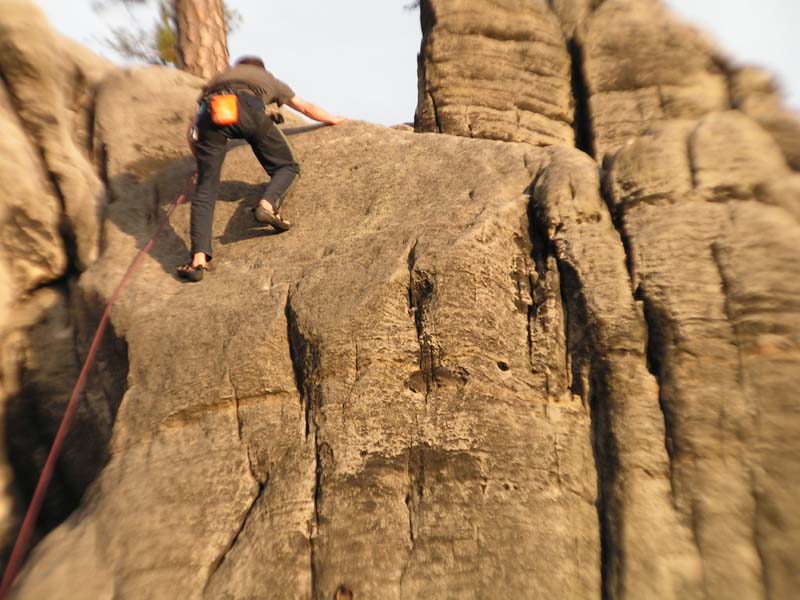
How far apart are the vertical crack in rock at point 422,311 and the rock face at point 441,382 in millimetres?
19

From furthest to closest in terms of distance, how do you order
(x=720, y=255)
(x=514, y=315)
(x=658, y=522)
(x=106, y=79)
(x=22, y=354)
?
1. (x=106, y=79)
2. (x=22, y=354)
3. (x=514, y=315)
4. (x=720, y=255)
5. (x=658, y=522)

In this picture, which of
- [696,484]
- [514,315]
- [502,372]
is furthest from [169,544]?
[696,484]

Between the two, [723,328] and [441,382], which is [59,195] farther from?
[723,328]

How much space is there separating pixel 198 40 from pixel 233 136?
5.16 metres

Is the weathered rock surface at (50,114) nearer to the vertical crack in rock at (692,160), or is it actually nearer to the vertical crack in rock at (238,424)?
the vertical crack in rock at (238,424)

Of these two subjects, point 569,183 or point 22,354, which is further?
point 22,354

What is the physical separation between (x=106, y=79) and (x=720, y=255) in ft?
21.6

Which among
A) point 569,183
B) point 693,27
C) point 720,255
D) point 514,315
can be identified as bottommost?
point 514,315

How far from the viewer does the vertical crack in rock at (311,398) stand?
3828 millimetres

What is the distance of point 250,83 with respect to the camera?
576cm

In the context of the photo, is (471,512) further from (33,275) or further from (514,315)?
(33,275)

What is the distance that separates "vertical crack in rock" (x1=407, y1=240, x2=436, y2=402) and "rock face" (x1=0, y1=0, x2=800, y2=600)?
19mm

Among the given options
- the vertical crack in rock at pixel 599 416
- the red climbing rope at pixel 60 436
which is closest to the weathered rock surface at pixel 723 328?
the vertical crack in rock at pixel 599 416

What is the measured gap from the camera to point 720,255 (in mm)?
4207
